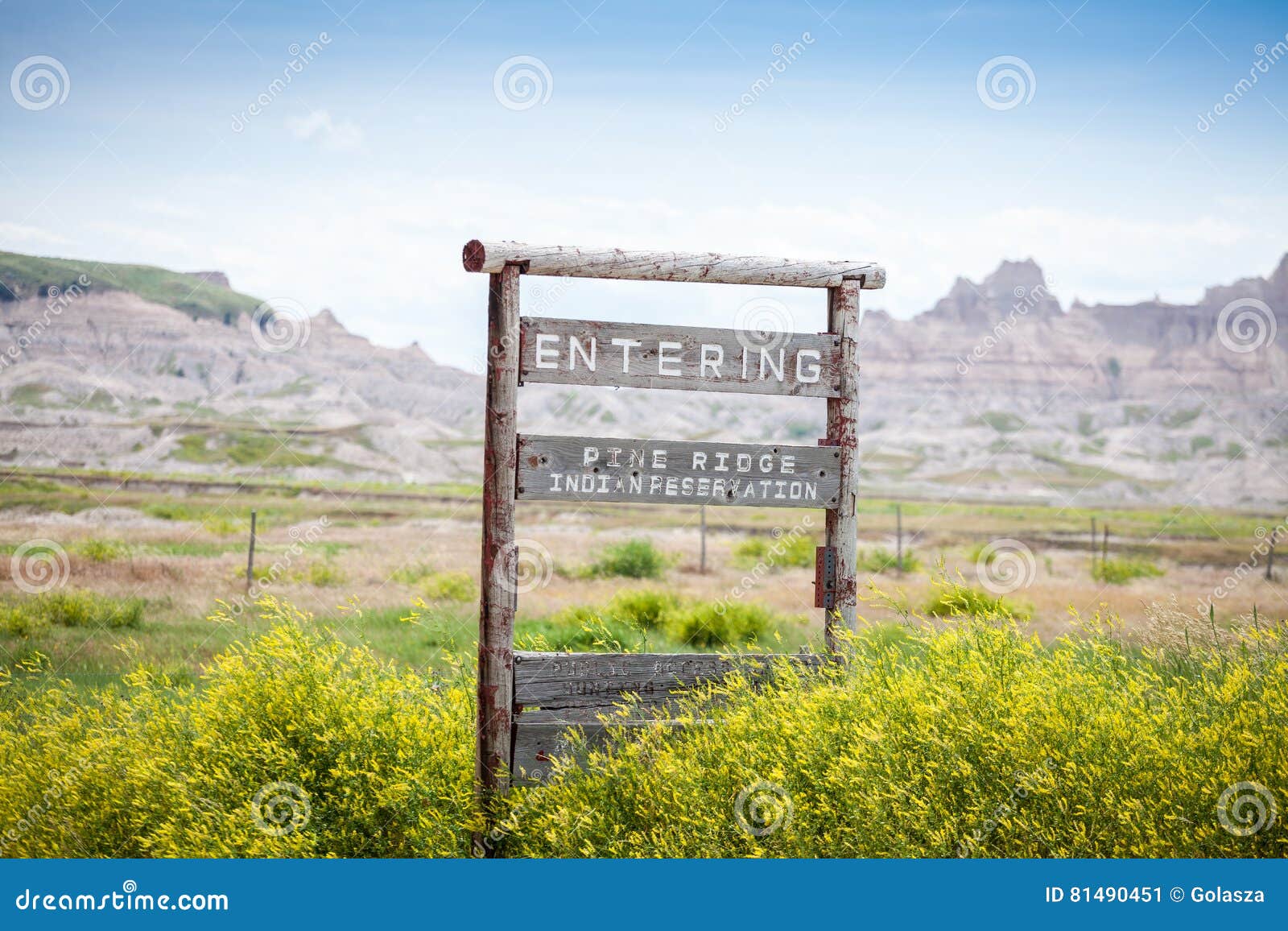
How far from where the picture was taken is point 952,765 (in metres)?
4.71

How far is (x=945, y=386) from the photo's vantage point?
158 m

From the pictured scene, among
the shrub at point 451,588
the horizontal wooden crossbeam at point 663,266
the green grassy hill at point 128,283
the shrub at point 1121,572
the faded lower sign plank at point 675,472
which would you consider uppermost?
the green grassy hill at point 128,283

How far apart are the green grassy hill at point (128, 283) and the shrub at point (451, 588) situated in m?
89.9

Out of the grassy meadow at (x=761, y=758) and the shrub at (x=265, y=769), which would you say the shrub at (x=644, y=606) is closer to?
the grassy meadow at (x=761, y=758)

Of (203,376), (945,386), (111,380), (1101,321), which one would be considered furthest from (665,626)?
(1101,321)

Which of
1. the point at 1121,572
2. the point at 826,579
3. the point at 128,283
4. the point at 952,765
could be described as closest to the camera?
the point at 952,765

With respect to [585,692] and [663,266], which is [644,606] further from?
[663,266]

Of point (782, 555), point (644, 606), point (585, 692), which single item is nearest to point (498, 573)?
point (585, 692)

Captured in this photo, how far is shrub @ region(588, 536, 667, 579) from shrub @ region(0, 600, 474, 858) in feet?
60.3

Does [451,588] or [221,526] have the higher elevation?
[221,526]

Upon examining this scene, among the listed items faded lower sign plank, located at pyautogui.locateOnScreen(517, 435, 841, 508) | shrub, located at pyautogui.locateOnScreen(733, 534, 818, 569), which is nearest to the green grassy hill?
shrub, located at pyautogui.locateOnScreen(733, 534, 818, 569)

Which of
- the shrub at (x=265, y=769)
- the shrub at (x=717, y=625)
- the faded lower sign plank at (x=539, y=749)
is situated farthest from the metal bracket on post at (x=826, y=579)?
the shrub at (x=717, y=625)

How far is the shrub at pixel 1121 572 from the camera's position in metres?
33.0

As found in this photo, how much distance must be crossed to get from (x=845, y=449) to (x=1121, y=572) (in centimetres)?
3129
